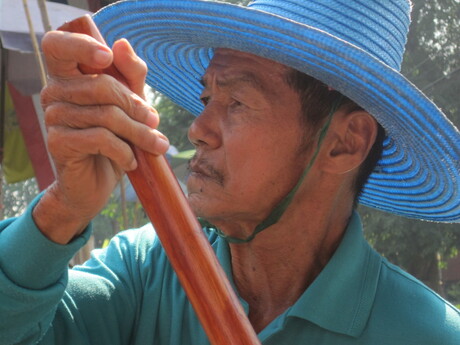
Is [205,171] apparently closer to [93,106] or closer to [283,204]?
[283,204]

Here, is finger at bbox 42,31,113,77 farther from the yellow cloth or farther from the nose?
the yellow cloth

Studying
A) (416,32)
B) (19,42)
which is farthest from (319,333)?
(416,32)

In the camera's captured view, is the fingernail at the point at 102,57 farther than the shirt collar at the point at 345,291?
No

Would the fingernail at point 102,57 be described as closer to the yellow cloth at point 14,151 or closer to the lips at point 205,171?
the lips at point 205,171

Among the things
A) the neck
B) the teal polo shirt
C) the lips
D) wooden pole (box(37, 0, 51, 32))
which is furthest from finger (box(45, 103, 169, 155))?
wooden pole (box(37, 0, 51, 32))

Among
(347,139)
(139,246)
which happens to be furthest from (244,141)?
(139,246)

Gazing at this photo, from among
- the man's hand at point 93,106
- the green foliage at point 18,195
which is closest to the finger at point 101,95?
the man's hand at point 93,106

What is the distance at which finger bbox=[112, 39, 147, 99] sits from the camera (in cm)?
139

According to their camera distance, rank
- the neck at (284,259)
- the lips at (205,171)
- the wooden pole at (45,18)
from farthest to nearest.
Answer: the wooden pole at (45,18) < the neck at (284,259) < the lips at (205,171)

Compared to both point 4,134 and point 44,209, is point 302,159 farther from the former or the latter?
point 4,134

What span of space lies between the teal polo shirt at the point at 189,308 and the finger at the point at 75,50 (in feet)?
1.50

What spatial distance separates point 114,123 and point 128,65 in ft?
0.43

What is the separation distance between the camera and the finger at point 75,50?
4.31ft

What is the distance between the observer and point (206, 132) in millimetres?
1984
